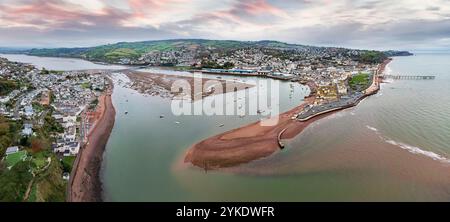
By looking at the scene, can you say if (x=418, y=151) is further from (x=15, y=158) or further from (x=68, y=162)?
(x=15, y=158)

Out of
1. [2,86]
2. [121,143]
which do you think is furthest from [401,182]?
[2,86]

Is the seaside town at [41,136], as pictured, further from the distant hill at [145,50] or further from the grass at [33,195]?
the distant hill at [145,50]

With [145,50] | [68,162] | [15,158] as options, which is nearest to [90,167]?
[68,162]

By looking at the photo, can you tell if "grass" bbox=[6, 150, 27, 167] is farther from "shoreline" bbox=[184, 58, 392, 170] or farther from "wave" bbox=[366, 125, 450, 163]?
"wave" bbox=[366, 125, 450, 163]

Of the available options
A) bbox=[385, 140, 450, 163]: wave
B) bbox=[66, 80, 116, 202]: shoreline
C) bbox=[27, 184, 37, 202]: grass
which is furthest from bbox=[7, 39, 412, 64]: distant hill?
bbox=[27, 184, 37, 202]: grass

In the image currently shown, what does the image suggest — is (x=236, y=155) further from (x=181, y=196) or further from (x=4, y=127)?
(x=4, y=127)
